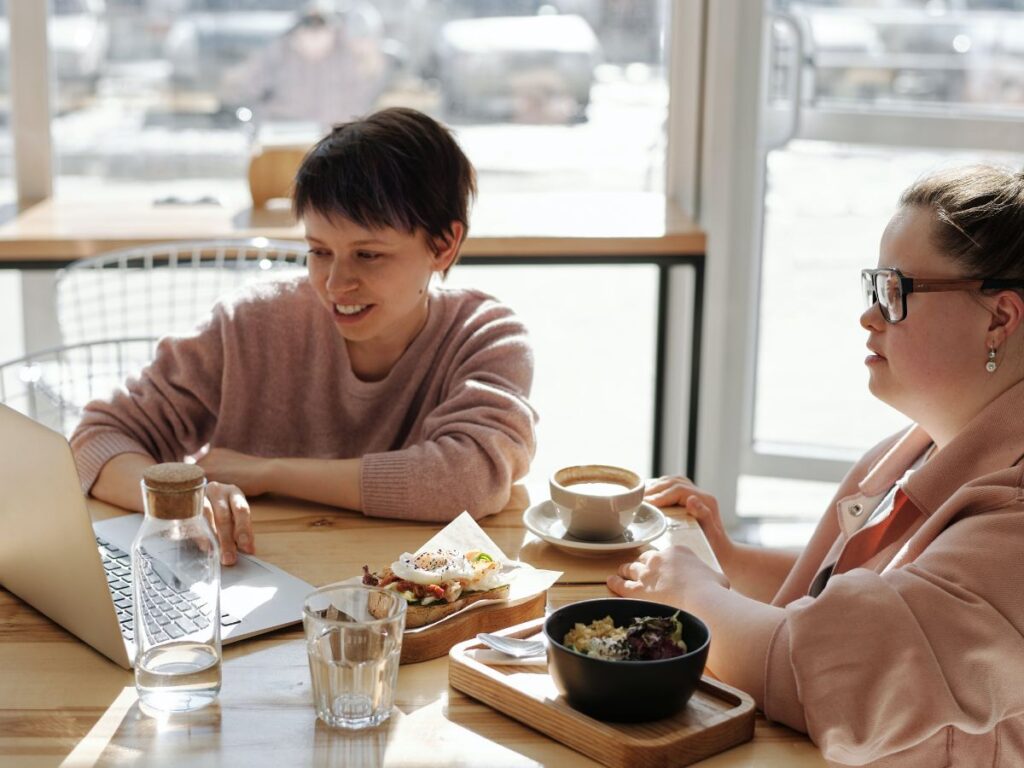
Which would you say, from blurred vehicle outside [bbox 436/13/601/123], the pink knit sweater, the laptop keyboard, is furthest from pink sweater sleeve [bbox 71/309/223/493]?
blurred vehicle outside [bbox 436/13/601/123]

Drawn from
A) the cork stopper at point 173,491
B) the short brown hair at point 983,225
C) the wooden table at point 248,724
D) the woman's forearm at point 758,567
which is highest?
the short brown hair at point 983,225

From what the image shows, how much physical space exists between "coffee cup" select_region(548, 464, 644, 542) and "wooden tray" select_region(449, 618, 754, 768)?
337 millimetres

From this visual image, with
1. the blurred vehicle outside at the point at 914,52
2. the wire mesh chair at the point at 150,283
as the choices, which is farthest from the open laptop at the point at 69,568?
the blurred vehicle outside at the point at 914,52

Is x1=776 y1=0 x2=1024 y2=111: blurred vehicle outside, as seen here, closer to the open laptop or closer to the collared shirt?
the collared shirt

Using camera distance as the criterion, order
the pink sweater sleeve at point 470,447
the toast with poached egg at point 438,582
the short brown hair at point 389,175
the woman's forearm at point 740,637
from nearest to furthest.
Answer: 1. the woman's forearm at point 740,637
2. the toast with poached egg at point 438,582
3. the pink sweater sleeve at point 470,447
4. the short brown hair at point 389,175

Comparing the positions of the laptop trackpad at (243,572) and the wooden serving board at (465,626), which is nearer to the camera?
the wooden serving board at (465,626)

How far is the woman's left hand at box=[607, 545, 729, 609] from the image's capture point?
4.12 ft

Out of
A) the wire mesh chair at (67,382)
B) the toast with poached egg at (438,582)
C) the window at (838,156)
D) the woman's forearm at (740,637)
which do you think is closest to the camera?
the woman's forearm at (740,637)

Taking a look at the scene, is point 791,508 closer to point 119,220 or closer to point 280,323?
point 119,220

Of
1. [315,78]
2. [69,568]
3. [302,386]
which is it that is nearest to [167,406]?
[302,386]

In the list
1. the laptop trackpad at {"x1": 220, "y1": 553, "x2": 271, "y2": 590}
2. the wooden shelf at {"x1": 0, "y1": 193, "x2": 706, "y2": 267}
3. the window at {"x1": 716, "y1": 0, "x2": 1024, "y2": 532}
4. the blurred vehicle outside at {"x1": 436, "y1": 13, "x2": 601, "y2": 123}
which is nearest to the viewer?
the laptop trackpad at {"x1": 220, "y1": 553, "x2": 271, "y2": 590}

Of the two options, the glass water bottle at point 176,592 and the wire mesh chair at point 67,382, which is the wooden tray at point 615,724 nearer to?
the glass water bottle at point 176,592

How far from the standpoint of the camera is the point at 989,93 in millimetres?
3215

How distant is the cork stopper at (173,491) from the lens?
3.41 feet
